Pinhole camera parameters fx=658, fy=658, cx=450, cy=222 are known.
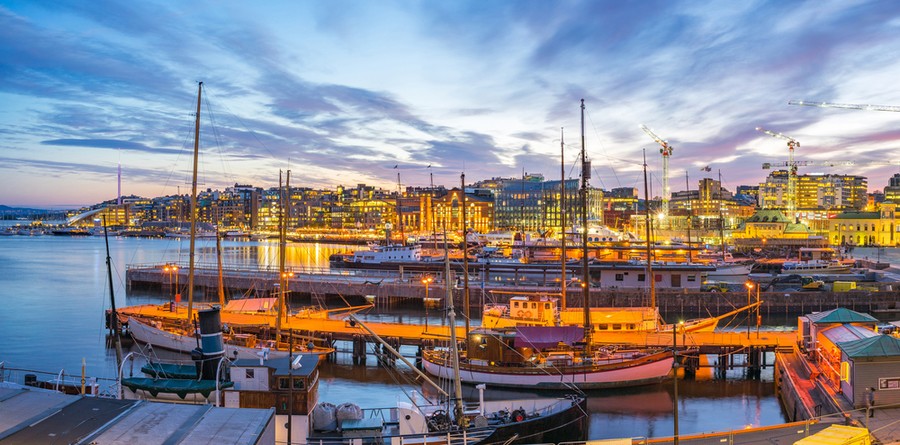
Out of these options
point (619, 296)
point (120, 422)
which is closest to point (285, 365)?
point (120, 422)

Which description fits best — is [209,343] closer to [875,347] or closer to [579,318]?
[875,347]

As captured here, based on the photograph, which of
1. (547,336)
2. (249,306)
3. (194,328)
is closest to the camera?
(547,336)

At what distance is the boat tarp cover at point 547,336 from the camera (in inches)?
1188

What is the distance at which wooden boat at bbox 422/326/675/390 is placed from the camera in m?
29.9

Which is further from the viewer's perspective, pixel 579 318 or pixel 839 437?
pixel 579 318

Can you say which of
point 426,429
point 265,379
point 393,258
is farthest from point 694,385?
point 393,258

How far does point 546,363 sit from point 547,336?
4.11 ft

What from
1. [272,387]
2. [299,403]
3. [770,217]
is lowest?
[299,403]

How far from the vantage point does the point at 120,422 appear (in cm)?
1347

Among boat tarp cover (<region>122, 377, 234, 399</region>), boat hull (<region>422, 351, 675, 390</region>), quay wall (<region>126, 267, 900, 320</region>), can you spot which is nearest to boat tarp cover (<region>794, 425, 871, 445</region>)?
boat hull (<region>422, 351, 675, 390</region>)

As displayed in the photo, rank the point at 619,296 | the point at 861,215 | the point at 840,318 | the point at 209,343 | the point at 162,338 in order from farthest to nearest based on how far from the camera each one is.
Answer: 1. the point at 861,215
2. the point at 619,296
3. the point at 162,338
4. the point at 840,318
5. the point at 209,343

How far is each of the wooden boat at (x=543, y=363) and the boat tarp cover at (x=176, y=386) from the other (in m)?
13.2

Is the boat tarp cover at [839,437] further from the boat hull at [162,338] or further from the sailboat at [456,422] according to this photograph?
the boat hull at [162,338]

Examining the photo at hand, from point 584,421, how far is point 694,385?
9.97 m
